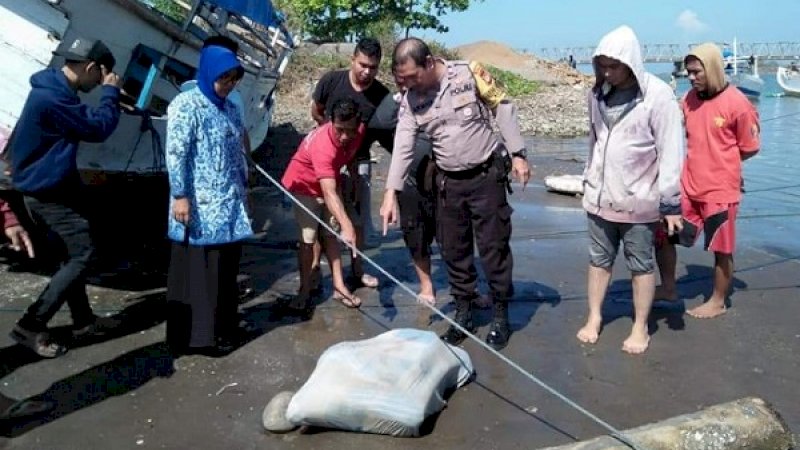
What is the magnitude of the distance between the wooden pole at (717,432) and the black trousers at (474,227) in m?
1.62

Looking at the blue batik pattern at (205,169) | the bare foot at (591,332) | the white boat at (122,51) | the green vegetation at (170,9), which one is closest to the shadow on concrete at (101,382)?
the blue batik pattern at (205,169)

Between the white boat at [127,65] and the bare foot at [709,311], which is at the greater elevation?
the white boat at [127,65]

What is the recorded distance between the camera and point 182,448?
3676 mm

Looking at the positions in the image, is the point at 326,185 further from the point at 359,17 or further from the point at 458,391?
the point at 359,17

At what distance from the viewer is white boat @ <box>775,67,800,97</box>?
128 feet

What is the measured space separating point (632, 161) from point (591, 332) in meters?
1.18

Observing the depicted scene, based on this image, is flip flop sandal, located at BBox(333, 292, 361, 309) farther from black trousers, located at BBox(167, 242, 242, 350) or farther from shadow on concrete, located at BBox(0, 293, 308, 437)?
black trousers, located at BBox(167, 242, 242, 350)

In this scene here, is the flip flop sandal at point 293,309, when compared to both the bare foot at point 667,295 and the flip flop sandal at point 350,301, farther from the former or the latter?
the bare foot at point 667,295

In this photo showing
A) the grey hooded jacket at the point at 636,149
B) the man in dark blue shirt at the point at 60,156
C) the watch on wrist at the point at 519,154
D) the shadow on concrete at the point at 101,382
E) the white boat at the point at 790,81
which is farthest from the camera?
the white boat at the point at 790,81

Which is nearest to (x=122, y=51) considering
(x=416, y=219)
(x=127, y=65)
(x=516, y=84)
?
(x=127, y=65)

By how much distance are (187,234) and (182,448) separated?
1.35 metres

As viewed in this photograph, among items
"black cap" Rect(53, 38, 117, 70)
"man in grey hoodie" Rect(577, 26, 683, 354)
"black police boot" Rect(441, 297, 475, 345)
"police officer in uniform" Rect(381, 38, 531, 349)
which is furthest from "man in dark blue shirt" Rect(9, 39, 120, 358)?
"man in grey hoodie" Rect(577, 26, 683, 354)

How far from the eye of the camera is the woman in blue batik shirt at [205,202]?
442 centimetres

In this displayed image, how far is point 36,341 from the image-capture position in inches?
183
